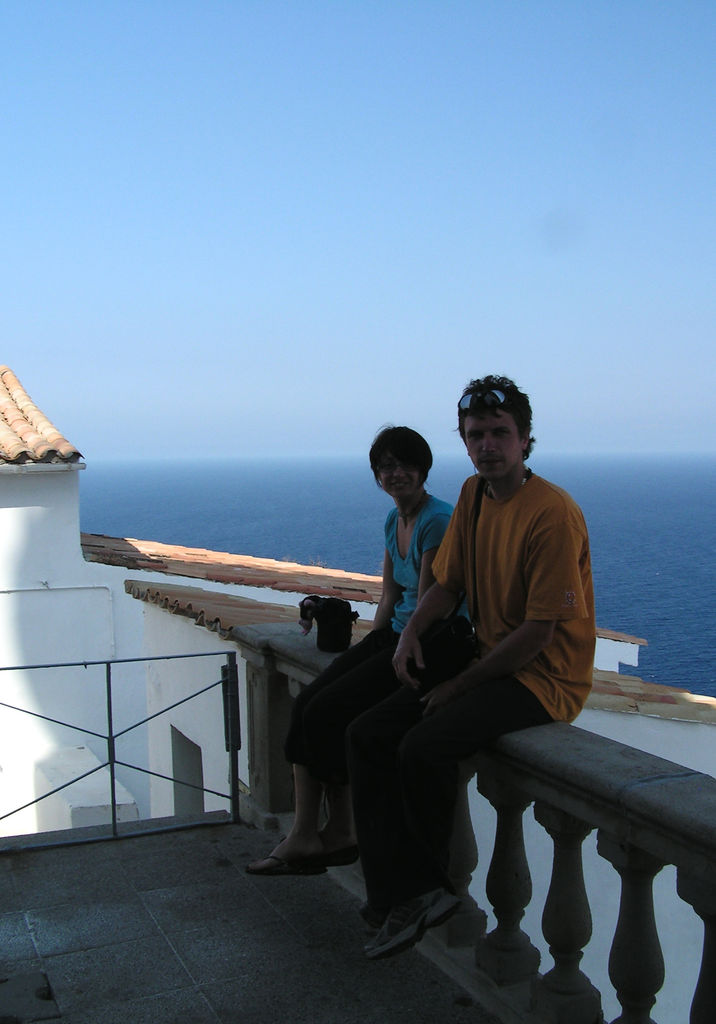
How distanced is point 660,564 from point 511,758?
76.5 meters

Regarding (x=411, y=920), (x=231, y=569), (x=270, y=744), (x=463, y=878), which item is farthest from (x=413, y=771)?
(x=231, y=569)

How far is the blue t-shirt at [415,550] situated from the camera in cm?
344

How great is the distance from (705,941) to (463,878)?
114cm

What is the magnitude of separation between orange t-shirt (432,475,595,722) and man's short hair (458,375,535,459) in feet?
0.69

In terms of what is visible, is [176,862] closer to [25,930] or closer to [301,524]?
[25,930]

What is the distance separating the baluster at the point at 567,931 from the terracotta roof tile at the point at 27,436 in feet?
34.5

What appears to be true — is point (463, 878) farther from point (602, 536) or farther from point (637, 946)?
point (602, 536)

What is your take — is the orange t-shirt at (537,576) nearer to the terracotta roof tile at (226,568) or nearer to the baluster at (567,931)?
the baluster at (567,931)

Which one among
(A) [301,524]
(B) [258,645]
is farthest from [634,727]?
(A) [301,524]

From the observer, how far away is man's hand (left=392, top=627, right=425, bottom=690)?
9.86ft

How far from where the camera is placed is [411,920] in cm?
285

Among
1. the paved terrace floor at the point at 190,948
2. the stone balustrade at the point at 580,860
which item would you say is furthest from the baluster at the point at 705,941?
the paved terrace floor at the point at 190,948

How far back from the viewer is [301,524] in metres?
108

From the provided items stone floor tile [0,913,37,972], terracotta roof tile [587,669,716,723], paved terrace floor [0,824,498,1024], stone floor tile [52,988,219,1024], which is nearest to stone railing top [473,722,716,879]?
paved terrace floor [0,824,498,1024]
